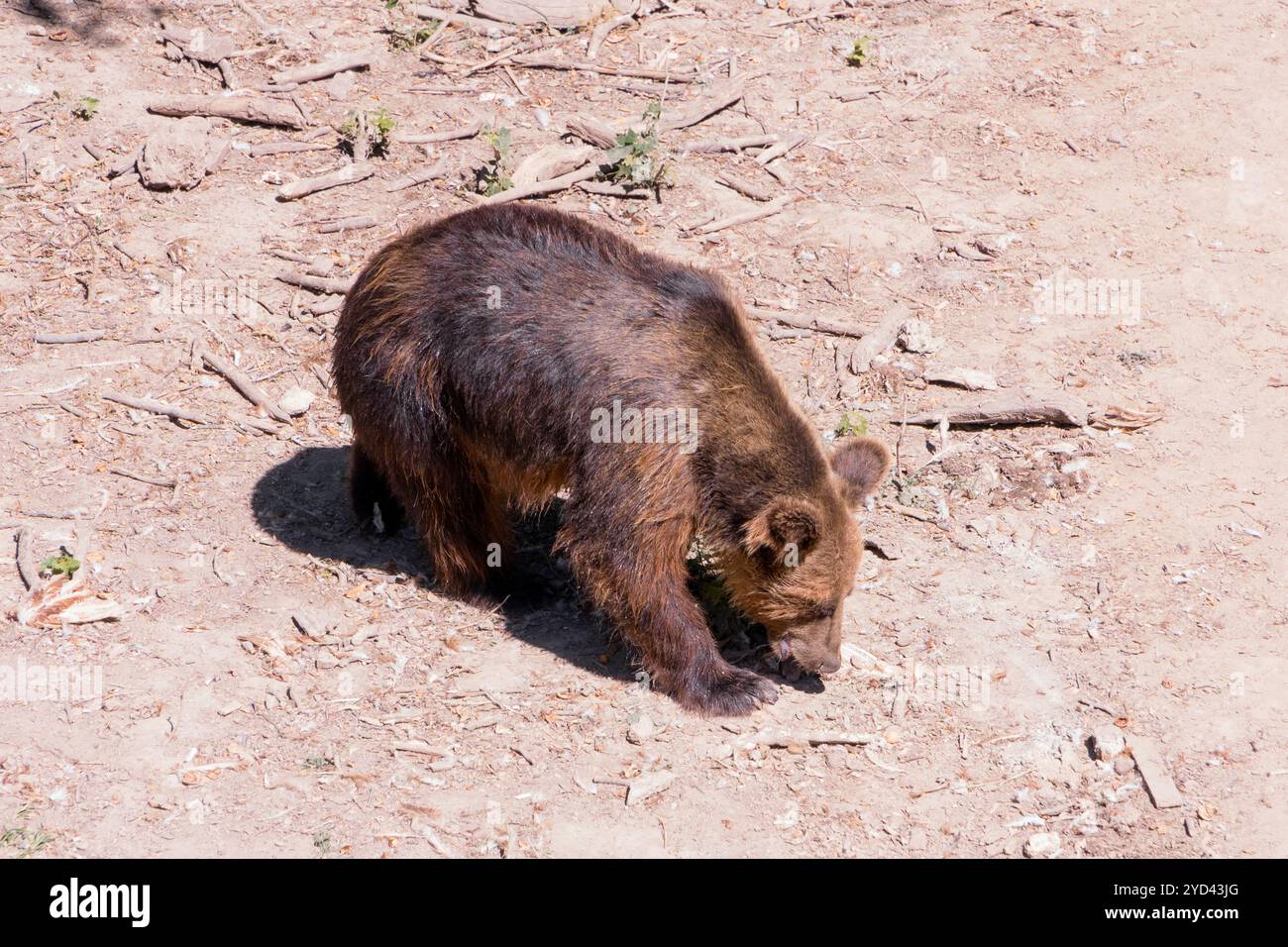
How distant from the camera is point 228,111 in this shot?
37.2 ft

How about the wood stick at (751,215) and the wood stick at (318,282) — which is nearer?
the wood stick at (318,282)

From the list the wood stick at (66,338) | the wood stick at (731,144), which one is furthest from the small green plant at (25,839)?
the wood stick at (731,144)

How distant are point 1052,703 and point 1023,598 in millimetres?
823

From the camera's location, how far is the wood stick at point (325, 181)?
1067 centimetres

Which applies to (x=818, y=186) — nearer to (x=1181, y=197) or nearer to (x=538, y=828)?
(x=1181, y=197)

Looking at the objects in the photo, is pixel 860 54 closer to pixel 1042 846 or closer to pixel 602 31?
pixel 602 31

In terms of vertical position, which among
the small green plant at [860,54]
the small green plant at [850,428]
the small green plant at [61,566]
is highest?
the small green plant at [860,54]

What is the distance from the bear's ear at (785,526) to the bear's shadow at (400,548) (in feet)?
3.80

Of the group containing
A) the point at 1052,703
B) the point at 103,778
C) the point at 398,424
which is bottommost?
the point at 103,778

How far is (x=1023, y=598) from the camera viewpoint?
7.58 metres

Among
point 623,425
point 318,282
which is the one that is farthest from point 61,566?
point 623,425

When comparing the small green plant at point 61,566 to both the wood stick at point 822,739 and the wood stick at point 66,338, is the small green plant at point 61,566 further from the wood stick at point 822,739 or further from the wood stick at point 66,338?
the wood stick at point 822,739

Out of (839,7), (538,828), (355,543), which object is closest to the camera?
(538,828)

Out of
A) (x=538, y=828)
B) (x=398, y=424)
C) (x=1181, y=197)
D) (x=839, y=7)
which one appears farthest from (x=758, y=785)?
(x=839, y=7)
